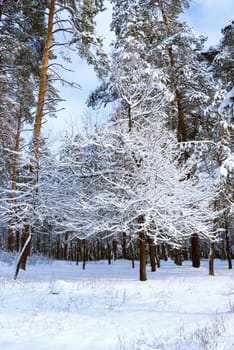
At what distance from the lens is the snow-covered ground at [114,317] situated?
184 inches

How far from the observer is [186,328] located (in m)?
5.34

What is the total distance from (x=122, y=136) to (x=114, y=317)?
5.94 metres

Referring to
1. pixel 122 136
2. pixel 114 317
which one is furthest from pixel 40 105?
pixel 114 317

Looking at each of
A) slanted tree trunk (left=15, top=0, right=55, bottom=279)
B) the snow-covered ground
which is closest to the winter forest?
slanted tree trunk (left=15, top=0, right=55, bottom=279)

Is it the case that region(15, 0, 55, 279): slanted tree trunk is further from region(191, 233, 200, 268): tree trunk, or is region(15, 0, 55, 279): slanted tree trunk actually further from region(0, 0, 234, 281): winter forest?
region(191, 233, 200, 268): tree trunk

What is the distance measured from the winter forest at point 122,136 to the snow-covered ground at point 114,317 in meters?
2.07

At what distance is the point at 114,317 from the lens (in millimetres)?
6309

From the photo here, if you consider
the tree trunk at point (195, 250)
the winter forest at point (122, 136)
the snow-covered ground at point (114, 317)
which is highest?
the winter forest at point (122, 136)

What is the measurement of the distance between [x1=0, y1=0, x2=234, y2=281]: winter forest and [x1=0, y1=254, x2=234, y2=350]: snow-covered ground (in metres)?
2.07

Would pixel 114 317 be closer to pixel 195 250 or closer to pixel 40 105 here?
pixel 40 105

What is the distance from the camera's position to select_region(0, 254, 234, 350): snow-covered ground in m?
4.67

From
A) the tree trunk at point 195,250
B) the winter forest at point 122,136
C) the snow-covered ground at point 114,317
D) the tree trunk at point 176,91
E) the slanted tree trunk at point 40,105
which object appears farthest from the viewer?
the tree trunk at point 195,250

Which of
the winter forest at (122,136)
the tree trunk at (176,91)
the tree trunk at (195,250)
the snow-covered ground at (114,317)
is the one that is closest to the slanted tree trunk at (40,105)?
the winter forest at (122,136)

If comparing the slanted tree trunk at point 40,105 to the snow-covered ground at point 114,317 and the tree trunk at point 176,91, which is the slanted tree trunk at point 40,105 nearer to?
the snow-covered ground at point 114,317
